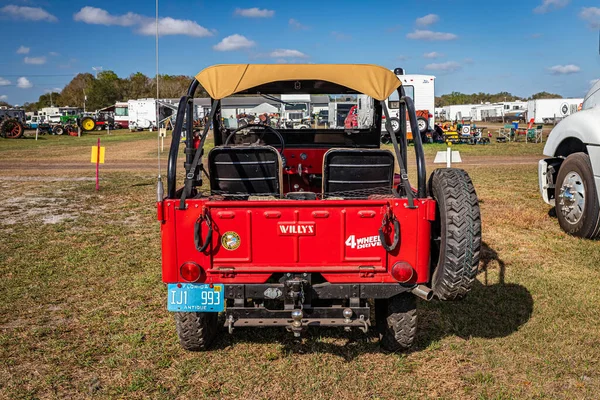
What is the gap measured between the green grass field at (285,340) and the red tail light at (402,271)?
688 mm

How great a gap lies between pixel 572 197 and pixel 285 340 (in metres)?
4.97

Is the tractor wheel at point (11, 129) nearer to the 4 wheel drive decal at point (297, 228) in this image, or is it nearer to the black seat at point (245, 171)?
the black seat at point (245, 171)

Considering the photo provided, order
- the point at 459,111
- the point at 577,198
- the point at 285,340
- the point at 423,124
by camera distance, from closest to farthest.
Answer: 1. the point at 285,340
2. the point at 577,198
3. the point at 423,124
4. the point at 459,111

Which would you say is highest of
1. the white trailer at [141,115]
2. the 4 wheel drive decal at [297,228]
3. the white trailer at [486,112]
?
the white trailer at [486,112]

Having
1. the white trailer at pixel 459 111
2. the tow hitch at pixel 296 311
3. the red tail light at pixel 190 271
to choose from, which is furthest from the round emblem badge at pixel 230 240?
the white trailer at pixel 459 111

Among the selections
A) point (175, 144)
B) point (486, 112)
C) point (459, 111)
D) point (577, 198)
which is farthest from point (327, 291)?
point (459, 111)

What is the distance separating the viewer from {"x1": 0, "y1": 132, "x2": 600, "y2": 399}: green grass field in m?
3.64

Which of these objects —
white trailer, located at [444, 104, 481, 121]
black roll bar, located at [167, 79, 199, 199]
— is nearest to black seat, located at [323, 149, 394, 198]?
black roll bar, located at [167, 79, 199, 199]

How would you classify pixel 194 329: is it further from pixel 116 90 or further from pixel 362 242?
pixel 116 90

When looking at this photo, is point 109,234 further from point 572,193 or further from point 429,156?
point 429,156

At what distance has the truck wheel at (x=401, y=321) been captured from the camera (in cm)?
400

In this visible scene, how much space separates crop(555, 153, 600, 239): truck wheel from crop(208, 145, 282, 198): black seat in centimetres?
465

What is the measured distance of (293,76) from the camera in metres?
3.98

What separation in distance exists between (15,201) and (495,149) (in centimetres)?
1995
